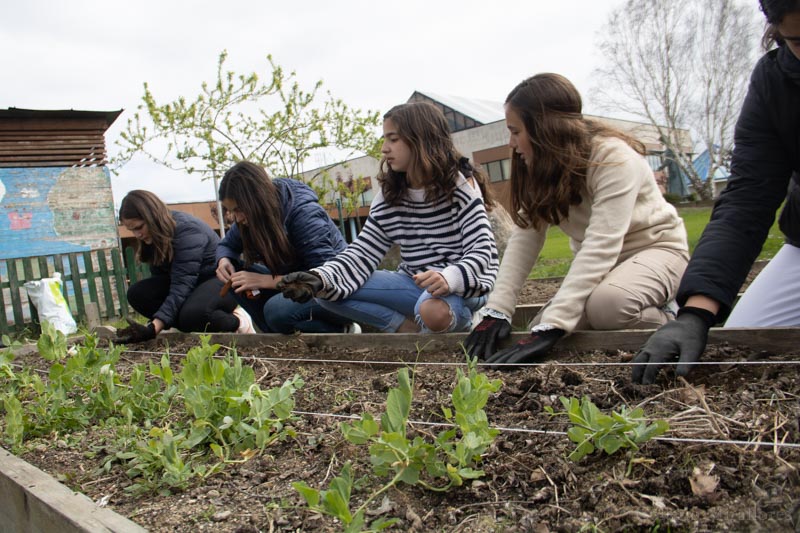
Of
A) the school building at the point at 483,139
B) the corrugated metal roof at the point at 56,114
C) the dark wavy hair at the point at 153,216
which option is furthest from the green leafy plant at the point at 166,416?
the school building at the point at 483,139

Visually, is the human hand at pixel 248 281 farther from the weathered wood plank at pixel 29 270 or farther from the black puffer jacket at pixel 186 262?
the weathered wood plank at pixel 29 270

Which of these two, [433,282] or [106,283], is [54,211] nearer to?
[106,283]

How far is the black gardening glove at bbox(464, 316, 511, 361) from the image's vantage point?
2.21 m

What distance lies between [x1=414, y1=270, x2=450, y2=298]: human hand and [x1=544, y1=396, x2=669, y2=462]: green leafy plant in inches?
55.2

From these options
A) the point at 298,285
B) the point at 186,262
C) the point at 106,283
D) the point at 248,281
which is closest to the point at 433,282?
the point at 298,285

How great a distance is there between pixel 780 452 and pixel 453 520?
58 cm

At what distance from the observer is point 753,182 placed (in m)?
1.87

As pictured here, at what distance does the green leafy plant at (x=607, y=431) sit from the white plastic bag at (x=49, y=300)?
6928mm

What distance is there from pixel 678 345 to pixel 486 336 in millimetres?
760

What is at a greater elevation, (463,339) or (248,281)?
(248,281)

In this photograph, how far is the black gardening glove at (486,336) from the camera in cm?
221

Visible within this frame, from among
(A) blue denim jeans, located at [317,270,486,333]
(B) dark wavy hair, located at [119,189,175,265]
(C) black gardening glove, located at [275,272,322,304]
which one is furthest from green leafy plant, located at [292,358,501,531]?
(B) dark wavy hair, located at [119,189,175,265]

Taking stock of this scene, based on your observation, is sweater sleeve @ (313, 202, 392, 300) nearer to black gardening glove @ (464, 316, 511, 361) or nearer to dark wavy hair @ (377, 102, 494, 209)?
dark wavy hair @ (377, 102, 494, 209)

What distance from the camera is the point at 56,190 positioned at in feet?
33.6
